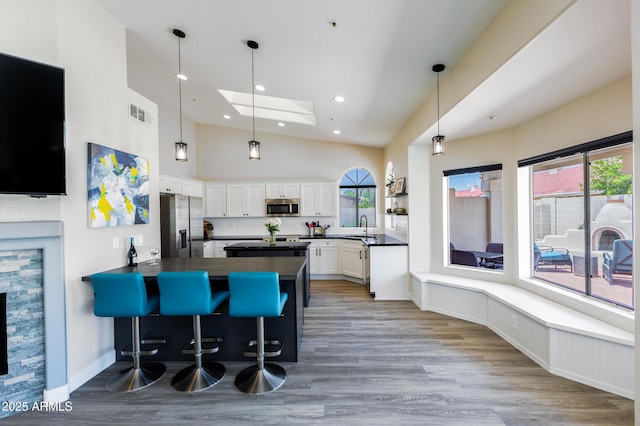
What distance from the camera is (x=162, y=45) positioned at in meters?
3.30

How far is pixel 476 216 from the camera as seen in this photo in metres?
4.09

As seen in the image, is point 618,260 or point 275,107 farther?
point 275,107

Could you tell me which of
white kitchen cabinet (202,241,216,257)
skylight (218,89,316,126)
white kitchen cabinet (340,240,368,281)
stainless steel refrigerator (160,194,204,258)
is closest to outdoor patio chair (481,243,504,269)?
white kitchen cabinet (340,240,368,281)

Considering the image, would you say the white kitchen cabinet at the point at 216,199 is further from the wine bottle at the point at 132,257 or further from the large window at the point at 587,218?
the large window at the point at 587,218

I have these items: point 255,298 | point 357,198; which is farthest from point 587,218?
point 357,198

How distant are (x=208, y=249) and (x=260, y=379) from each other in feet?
13.4

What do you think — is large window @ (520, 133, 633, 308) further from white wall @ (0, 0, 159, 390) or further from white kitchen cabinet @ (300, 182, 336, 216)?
white wall @ (0, 0, 159, 390)

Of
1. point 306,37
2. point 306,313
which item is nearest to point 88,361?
point 306,313

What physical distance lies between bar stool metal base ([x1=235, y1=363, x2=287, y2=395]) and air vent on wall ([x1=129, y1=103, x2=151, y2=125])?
9.26ft

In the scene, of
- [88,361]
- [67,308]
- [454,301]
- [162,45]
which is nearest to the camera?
[67,308]

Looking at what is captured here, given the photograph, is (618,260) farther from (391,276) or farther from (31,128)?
(31,128)

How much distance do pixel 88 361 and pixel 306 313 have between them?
241 cm

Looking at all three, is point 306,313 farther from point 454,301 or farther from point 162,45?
point 162,45

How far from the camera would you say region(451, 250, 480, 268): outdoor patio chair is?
13.1 feet
